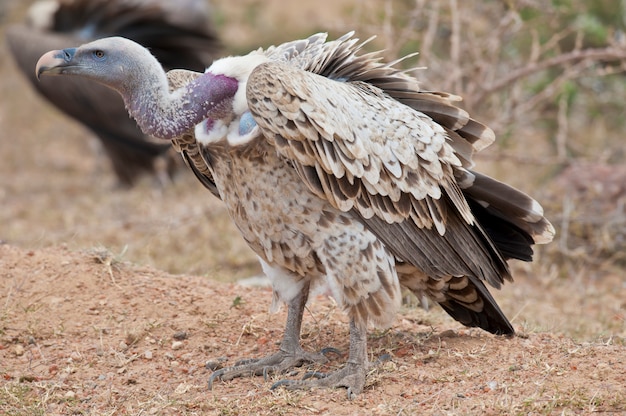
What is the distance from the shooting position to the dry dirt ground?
3.69m

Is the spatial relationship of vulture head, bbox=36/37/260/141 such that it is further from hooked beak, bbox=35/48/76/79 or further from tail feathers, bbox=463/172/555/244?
tail feathers, bbox=463/172/555/244

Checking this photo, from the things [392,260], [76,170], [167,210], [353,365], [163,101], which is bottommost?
[76,170]

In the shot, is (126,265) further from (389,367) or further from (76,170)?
(76,170)

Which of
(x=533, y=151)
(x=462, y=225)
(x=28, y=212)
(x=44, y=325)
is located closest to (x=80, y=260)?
(x=44, y=325)

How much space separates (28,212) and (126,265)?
4.41 m

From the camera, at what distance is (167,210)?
330 inches

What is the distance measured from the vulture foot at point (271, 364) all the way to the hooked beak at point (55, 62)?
1.49 meters

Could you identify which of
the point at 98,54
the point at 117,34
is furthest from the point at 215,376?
the point at 117,34

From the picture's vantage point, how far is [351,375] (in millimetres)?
3908

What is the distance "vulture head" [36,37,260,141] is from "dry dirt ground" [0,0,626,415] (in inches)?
43.9

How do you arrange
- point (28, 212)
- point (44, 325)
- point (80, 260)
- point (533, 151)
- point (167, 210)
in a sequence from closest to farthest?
point (44, 325), point (80, 260), point (167, 210), point (28, 212), point (533, 151)

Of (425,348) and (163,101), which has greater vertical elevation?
(163,101)

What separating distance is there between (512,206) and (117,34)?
6.74m

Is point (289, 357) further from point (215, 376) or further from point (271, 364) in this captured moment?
point (215, 376)
